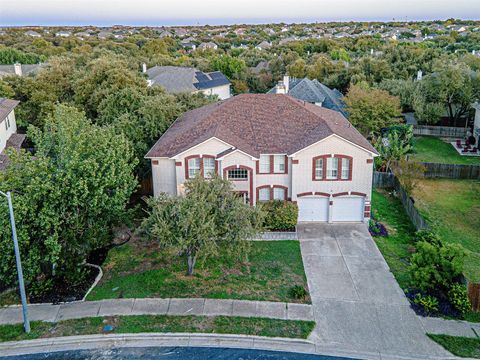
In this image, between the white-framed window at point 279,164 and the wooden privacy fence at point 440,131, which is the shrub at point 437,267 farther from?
the wooden privacy fence at point 440,131

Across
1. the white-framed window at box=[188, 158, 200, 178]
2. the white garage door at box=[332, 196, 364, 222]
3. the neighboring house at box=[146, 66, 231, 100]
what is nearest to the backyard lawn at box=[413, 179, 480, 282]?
the white garage door at box=[332, 196, 364, 222]

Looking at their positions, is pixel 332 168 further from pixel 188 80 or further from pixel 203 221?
pixel 188 80

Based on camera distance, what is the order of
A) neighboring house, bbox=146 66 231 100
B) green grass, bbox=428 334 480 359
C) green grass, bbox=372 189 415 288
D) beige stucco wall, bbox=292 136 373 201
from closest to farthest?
green grass, bbox=428 334 480 359 < green grass, bbox=372 189 415 288 < beige stucco wall, bbox=292 136 373 201 < neighboring house, bbox=146 66 231 100

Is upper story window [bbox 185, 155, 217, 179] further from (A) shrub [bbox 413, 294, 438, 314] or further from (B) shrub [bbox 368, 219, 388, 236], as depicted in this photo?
(A) shrub [bbox 413, 294, 438, 314]

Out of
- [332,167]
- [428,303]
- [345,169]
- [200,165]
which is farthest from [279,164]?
[428,303]

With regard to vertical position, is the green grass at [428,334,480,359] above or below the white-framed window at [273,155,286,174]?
below

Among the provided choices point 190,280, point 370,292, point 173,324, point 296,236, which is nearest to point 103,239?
point 190,280
